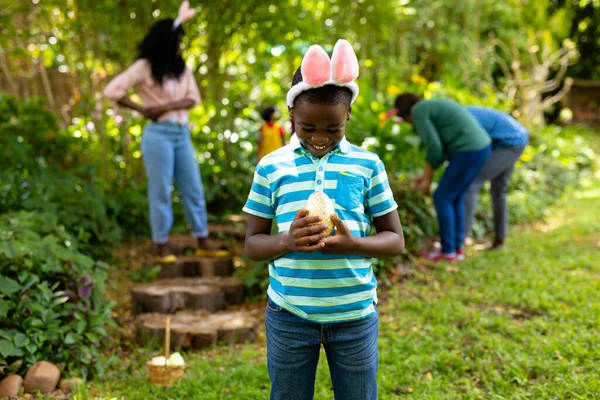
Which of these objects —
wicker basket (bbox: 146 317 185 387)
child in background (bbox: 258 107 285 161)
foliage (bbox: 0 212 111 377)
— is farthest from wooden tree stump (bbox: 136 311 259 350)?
child in background (bbox: 258 107 285 161)

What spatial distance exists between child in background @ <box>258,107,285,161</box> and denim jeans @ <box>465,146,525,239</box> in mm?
2351

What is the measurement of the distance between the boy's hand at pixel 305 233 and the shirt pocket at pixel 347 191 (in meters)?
0.17

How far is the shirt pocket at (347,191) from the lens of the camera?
180 centimetres

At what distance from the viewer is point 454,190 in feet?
16.3

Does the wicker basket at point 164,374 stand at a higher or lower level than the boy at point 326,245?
lower

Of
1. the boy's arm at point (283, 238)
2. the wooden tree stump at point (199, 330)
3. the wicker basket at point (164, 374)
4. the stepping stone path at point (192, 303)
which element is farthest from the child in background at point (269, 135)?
the boy's arm at point (283, 238)

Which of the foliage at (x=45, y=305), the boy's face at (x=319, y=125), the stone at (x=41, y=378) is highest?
the boy's face at (x=319, y=125)

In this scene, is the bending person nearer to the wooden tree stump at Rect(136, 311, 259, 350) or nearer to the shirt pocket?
the wooden tree stump at Rect(136, 311, 259, 350)

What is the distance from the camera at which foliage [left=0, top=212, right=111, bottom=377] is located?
300cm

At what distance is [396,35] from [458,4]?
4.55 feet

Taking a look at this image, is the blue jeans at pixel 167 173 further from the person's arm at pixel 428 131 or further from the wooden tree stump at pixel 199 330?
the person's arm at pixel 428 131

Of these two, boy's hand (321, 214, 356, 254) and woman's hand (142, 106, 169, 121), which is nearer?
boy's hand (321, 214, 356, 254)

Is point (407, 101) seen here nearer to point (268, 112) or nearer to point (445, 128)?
point (445, 128)

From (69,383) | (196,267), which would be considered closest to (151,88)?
(196,267)
